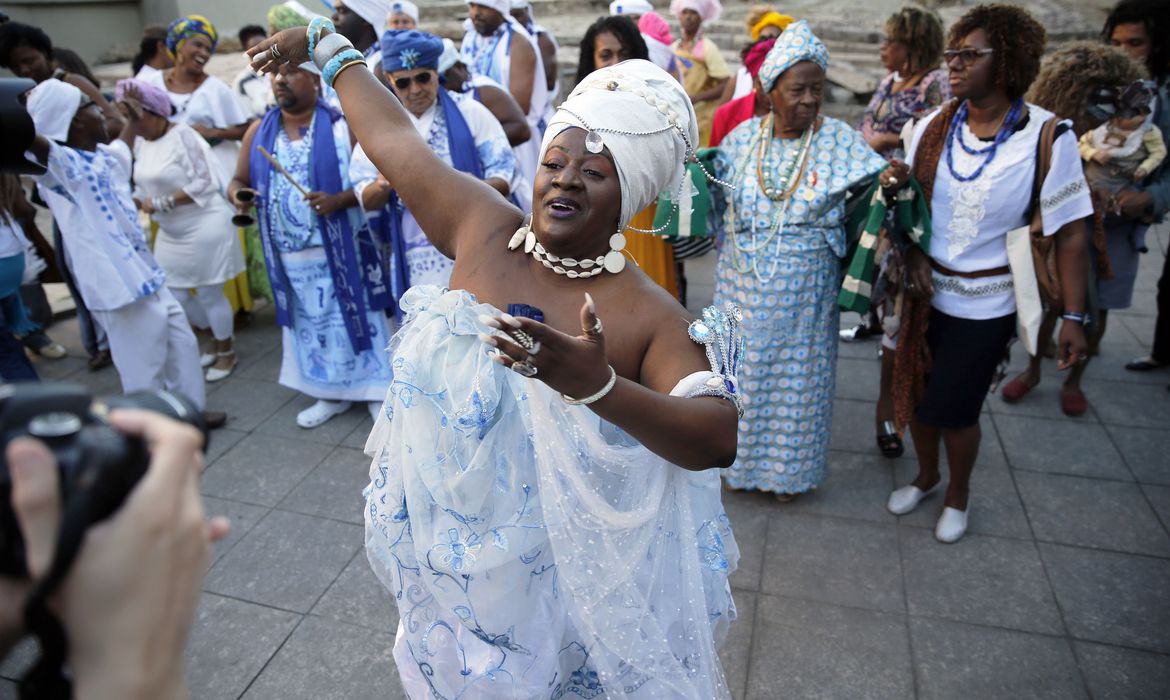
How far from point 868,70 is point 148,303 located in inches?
326

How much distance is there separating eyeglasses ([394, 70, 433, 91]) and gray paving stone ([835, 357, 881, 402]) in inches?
Result: 118

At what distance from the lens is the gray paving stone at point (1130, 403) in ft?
14.3

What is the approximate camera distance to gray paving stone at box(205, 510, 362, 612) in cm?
318

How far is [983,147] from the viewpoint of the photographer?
3008 mm

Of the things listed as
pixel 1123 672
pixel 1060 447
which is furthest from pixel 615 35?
pixel 1123 672

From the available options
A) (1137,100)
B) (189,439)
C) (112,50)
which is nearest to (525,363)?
(189,439)

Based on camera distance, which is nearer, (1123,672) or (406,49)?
(1123,672)

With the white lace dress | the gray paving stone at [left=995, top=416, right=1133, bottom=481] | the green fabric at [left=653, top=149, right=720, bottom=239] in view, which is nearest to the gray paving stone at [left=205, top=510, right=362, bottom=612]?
the white lace dress

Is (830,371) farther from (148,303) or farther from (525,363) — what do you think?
(148,303)

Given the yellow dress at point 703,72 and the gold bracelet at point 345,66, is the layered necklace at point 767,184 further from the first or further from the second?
the yellow dress at point 703,72

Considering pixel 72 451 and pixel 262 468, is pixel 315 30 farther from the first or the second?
pixel 262 468

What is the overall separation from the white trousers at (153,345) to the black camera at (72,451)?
3.54 meters

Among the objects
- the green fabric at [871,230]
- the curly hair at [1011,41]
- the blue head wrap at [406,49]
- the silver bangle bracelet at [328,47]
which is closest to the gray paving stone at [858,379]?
the green fabric at [871,230]

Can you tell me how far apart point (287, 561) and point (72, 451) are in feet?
9.38
